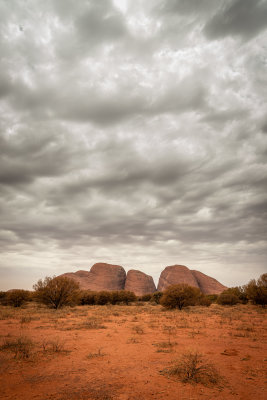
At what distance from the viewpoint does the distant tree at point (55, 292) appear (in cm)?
2467

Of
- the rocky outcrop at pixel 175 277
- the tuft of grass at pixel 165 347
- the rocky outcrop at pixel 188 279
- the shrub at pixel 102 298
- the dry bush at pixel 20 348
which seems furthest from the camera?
the rocky outcrop at pixel 188 279

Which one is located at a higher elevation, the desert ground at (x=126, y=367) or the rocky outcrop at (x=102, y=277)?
the desert ground at (x=126, y=367)

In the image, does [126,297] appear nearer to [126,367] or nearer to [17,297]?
[17,297]

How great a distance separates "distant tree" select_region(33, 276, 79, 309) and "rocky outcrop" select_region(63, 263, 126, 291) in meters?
61.5

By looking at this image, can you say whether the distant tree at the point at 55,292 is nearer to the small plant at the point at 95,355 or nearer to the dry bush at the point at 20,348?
the dry bush at the point at 20,348

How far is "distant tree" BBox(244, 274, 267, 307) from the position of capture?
2569 centimetres

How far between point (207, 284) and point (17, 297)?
8298 centimetres

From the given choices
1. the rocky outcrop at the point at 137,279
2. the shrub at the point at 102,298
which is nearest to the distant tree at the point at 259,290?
the shrub at the point at 102,298

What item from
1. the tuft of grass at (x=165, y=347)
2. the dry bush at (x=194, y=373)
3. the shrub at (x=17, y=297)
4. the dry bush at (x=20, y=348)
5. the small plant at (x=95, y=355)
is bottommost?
the shrub at (x=17, y=297)

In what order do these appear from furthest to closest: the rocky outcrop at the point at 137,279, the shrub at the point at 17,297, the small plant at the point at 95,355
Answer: the rocky outcrop at the point at 137,279, the shrub at the point at 17,297, the small plant at the point at 95,355

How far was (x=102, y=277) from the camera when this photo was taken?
3487 inches

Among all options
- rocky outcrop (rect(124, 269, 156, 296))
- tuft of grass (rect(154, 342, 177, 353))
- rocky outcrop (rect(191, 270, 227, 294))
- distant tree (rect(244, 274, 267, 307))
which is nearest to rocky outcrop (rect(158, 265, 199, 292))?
rocky outcrop (rect(191, 270, 227, 294))

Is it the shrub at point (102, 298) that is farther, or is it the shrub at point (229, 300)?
the shrub at point (102, 298)

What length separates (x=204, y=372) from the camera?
5.91 m
